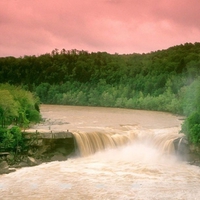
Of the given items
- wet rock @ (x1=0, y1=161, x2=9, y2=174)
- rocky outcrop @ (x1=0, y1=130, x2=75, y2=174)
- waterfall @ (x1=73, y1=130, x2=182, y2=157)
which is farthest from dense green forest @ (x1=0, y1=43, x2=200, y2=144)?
wet rock @ (x1=0, y1=161, x2=9, y2=174)

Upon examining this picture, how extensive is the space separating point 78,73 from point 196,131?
323ft

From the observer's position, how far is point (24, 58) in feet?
496

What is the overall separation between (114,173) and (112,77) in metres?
90.6

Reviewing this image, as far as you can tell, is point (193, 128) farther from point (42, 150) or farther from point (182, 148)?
point (42, 150)

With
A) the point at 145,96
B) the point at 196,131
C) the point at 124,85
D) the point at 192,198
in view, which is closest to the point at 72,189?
the point at 192,198

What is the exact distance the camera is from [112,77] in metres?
119

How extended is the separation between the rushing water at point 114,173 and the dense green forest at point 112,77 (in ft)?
109

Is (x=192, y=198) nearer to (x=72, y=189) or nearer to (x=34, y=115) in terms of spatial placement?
(x=72, y=189)

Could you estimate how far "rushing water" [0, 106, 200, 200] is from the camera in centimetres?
2441

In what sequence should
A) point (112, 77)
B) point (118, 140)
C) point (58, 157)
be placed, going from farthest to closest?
point (112, 77) < point (118, 140) < point (58, 157)

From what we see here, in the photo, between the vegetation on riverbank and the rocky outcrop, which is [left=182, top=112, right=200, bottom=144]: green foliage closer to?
the rocky outcrop

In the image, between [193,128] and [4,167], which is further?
[193,128]

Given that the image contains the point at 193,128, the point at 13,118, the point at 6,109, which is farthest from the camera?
the point at 13,118

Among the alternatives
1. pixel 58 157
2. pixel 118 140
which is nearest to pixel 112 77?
pixel 118 140
